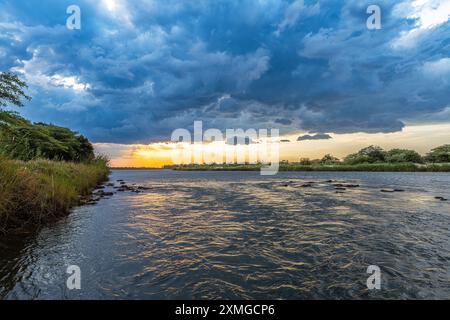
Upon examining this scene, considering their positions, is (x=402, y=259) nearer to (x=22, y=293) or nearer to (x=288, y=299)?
(x=288, y=299)

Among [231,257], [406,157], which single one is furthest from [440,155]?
[231,257]

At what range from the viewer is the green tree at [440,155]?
105 meters

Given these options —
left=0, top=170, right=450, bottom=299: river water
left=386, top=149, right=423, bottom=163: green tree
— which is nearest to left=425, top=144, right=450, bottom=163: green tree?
left=386, top=149, right=423, bottom=163: green tree

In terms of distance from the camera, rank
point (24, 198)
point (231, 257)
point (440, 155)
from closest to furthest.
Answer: point (231, 257)
point (24, 198)
point (440, 155)

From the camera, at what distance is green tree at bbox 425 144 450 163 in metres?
105

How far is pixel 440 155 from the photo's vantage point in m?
108

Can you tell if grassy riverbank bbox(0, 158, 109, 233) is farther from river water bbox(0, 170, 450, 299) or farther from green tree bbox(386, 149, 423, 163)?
green tree bbox(386, 149, 423, 163)

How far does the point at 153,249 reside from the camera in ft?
32.8

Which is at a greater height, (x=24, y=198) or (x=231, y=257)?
Answer: (x=24, y=198)

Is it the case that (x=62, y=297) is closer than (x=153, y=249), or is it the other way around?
(x=62, y=297)

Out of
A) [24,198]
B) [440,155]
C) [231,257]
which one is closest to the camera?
[231,257]

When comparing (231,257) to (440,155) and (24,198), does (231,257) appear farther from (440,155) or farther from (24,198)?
(440,155)
